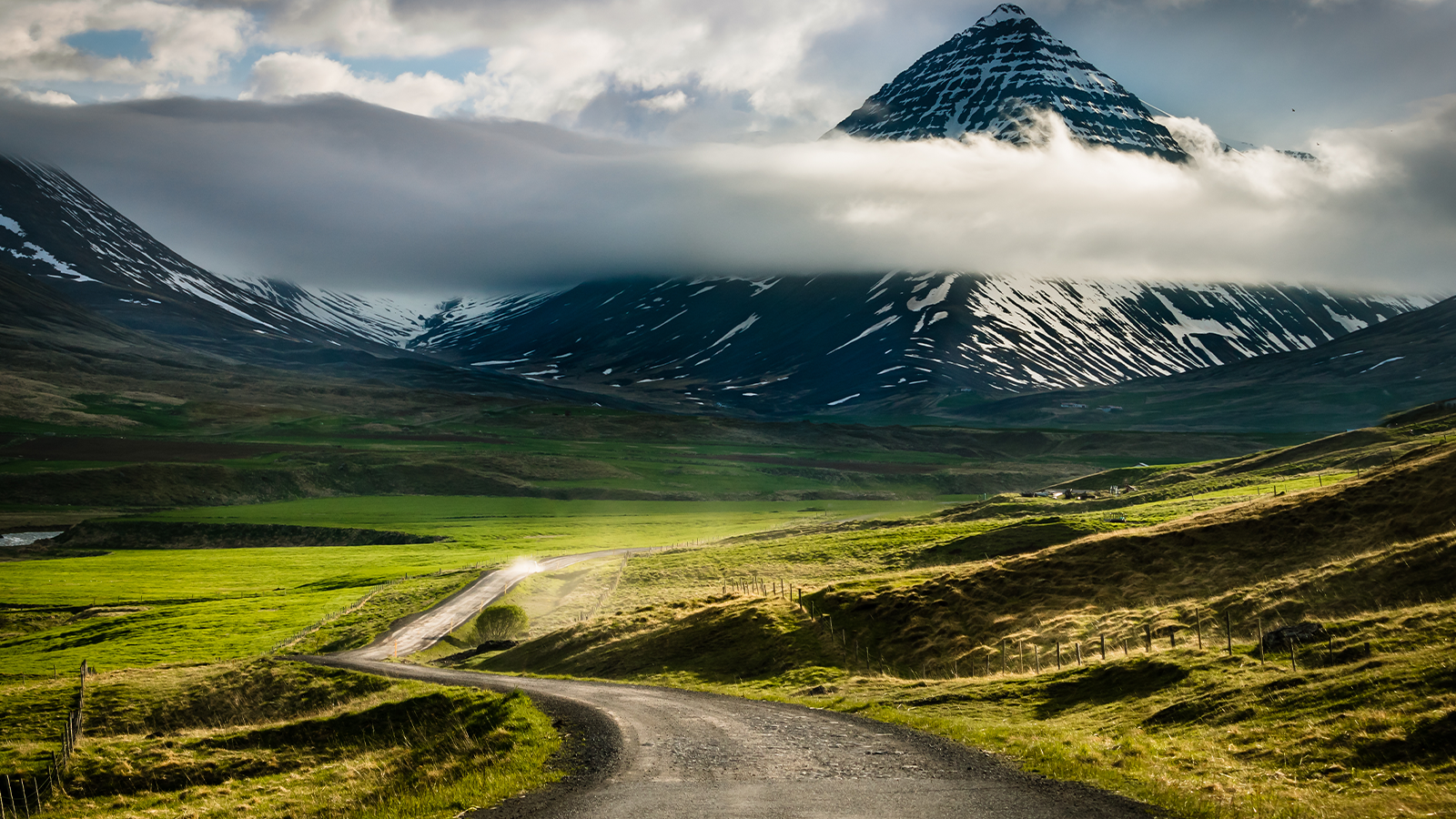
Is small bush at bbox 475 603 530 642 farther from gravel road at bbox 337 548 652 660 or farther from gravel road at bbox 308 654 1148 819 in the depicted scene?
gravel road at bbox 308 654 1148 819

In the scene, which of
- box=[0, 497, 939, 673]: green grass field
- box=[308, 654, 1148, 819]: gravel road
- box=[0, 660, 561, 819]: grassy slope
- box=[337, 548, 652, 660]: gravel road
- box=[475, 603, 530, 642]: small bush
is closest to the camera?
box=[308, 654, 1148, 819]: gravel road

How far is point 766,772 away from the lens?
74.7ft

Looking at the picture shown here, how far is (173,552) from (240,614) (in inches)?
2182

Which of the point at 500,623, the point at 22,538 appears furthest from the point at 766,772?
the point at 22,538

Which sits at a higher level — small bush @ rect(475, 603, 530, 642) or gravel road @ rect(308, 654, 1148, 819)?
gravel road @ rect(308, 654, 1148, 819)

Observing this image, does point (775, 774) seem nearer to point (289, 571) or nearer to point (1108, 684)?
point (1108, 684)

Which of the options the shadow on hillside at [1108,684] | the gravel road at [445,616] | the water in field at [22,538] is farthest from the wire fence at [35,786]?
the water in field at [22,538]

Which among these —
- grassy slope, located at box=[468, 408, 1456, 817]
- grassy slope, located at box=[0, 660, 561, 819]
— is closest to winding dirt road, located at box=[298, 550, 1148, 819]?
grassy slope, located at box=[468, 408, 1456, 817]

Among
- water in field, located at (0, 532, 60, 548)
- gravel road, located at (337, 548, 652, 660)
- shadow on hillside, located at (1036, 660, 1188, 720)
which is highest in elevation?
water in field, located at (0, 532, 60, 548)

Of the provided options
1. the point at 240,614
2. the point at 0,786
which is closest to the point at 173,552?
the point at 240,614

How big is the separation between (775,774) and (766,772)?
0.32m

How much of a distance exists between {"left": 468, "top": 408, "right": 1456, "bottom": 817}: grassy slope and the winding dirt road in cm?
161

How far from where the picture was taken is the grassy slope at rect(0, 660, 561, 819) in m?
26.0

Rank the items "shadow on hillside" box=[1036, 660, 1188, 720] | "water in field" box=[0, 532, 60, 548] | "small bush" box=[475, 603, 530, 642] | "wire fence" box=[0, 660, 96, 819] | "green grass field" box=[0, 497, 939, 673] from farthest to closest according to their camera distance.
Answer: "water in field" box=[0, 532, 60, 548], "green grass field" box=[0, 497, 939, 673], "small bush" box=[475, 603, 530, 642], "wire fence" box=[0, 660, 96, 819], "shadow on hillside" box=[1036, 660, 1188, 720]
